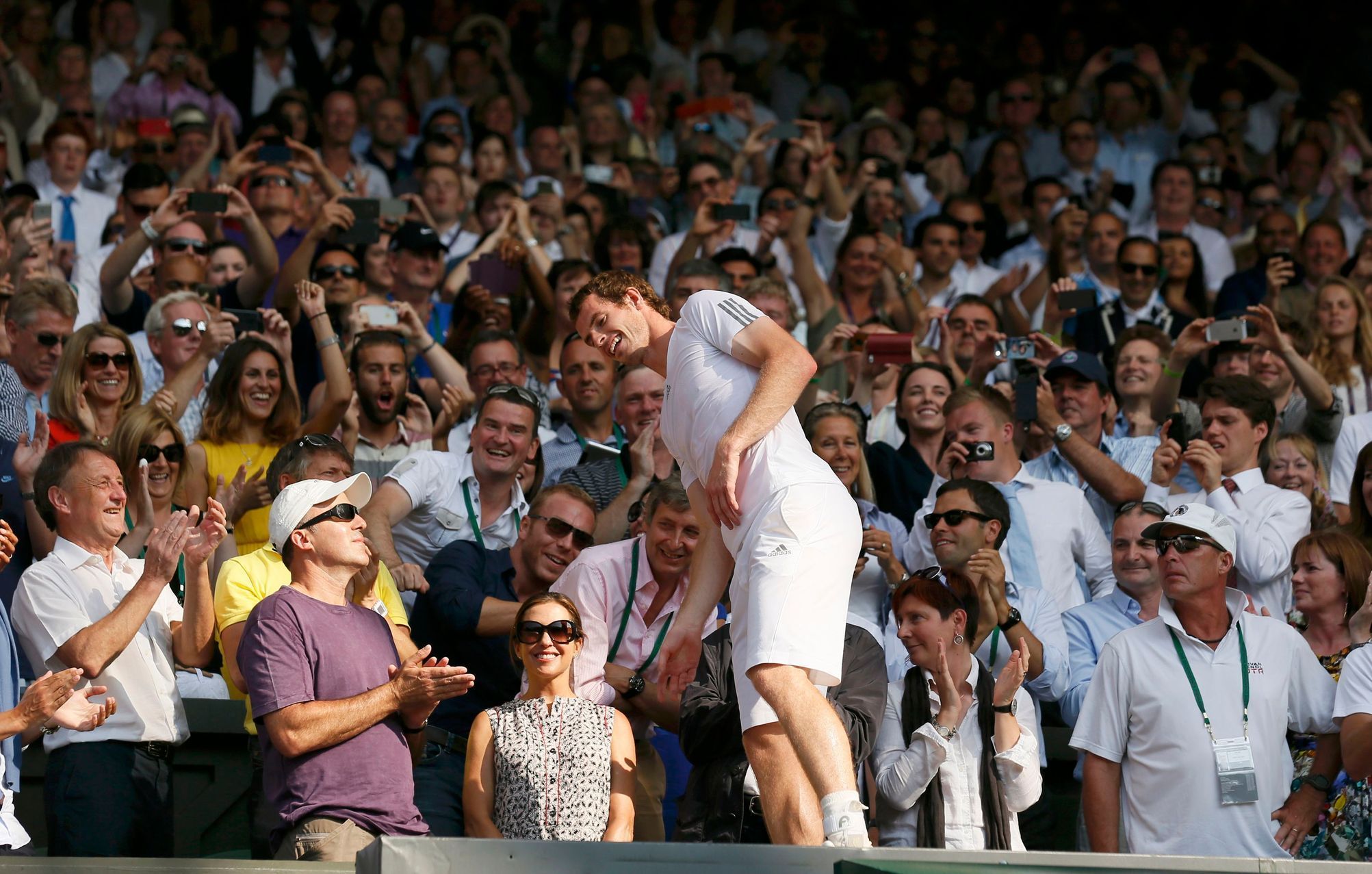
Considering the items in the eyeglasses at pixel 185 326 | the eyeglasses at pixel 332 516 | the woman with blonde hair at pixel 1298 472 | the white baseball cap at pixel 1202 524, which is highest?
the eyeglasses at pixel 185 326

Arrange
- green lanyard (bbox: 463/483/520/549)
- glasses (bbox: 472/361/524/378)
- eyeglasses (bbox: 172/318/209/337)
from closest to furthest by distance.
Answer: green lanyard (bbox: 463/483/520/549)
eyeglasses (bbox: 172/318/209/337)
glasses (bbox: 472/361/524/378)

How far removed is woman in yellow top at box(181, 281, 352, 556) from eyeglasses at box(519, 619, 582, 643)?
6.75 feet

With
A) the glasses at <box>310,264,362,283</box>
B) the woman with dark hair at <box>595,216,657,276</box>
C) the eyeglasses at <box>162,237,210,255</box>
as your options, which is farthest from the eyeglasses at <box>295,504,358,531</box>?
the woman with dark hair at <box>595,216,657,276</box>

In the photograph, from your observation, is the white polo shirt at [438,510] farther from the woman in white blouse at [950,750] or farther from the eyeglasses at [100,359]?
the woman in white blouse at [950,750]

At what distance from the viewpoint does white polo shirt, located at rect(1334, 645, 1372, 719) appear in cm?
627

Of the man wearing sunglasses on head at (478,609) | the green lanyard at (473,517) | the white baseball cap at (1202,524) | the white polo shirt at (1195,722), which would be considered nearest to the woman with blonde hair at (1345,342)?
the white baseball cap at (1202,524)

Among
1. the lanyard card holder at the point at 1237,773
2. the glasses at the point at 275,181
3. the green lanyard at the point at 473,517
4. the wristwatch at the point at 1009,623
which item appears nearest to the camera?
the lanyard card holder at the point at 1237,773

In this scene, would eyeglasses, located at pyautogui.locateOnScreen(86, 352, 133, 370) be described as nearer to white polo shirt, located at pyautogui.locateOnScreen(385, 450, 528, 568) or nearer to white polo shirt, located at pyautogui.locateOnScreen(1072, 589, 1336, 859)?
white polo shirt, located at pyautogui.locateOnScreen(385, 450, 528, 568)

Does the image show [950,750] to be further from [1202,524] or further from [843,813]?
[843,813]

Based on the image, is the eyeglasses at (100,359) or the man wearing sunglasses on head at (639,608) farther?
the eyeglasses at (100,359)

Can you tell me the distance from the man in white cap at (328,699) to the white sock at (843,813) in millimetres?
1295

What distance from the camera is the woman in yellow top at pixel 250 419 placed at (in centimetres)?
794

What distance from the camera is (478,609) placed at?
7051mm

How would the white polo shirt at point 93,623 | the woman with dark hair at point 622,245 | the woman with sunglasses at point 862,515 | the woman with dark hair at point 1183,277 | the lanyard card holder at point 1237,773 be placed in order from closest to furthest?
the white polo shirt at point 93,623
the lanyard card holder at point 1237,773
the woman with sunglasses at point 862,515
the woman with dark hair at point 622,245
the woman with dark hair at point 1183,277
